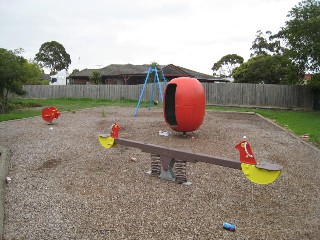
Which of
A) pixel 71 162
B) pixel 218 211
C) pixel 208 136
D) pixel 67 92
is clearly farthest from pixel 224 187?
pixel 67 92

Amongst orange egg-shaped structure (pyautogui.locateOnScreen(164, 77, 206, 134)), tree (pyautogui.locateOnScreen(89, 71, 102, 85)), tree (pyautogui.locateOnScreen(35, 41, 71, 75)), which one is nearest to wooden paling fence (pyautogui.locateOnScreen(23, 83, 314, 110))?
tree (pyautogui.locateOnScreen(89, 71, 102, 85))

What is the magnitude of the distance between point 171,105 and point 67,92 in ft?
88.9

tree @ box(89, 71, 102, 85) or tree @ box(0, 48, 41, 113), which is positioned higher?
tree @ box(89, 71, 102, 85)

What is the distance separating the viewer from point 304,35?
77.2 feet

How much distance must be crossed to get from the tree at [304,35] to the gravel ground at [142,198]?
1672cm

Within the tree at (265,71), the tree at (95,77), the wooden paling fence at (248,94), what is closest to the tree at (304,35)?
the wooden paling fence at (248,94)

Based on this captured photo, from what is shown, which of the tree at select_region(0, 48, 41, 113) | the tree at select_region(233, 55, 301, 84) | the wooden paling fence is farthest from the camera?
A: the tree at select_region(233, 55, 301, 84)

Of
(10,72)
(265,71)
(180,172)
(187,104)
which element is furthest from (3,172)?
(265,71)

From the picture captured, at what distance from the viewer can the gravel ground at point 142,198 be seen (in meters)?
4.30

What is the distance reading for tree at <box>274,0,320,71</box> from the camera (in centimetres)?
2294

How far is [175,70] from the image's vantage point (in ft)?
143

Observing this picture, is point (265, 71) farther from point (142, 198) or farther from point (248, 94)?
point (142, 198)

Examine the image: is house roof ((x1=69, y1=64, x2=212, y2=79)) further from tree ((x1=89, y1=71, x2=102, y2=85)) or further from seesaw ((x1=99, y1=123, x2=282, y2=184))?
seesaw ((x1=99, y1=123, x2=282, y2=184))

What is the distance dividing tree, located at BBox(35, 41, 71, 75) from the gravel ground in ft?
266
